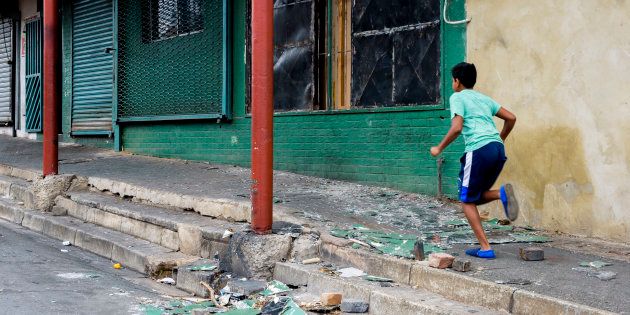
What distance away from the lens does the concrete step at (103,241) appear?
6051 millimetres

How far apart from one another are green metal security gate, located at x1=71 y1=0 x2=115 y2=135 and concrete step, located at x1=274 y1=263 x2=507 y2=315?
8.21 m

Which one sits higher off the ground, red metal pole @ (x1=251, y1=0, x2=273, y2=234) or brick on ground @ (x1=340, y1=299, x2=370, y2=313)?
red metal pole @ (x1=251, y1=0, x2=273, y2=234)

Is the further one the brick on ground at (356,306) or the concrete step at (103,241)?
the concrete step at (103,241)

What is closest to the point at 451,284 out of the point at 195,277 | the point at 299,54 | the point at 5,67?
the point at 195,277

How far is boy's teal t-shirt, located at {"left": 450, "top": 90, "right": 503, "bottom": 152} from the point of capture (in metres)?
4.85

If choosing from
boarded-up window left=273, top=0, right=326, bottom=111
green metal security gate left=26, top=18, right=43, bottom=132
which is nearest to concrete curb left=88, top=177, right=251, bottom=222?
boarded-up window left=273, top=0, right=326, bottom=111

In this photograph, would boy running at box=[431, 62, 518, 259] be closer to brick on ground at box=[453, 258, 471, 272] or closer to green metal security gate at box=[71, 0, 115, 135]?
brick on ground at box=[453, 258, 471, 272]

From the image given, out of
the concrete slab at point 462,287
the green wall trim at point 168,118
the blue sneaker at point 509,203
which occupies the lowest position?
the concrete slab at point 462,287

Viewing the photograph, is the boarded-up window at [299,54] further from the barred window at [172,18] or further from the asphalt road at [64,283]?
the asphalt road at [64,283]

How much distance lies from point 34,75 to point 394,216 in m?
10.5

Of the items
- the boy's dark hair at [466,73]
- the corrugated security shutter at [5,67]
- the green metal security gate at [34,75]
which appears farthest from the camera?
the corrugated security shutter at [5,67]

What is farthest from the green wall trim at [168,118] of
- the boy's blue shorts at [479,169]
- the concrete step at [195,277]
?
the boy's blue shorts at [479,169]

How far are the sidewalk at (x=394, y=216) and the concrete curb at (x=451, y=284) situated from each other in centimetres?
16

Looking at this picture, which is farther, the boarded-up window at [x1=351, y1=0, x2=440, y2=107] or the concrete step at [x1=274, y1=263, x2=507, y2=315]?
the boarded-up window at [x1=351, y1=0, x2=440, y2=107]
